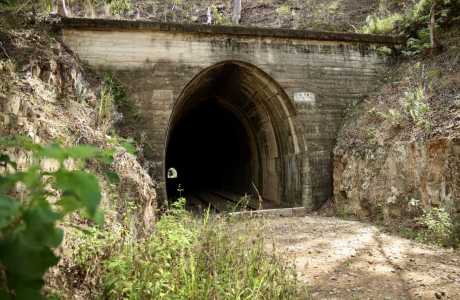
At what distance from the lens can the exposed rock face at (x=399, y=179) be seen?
6.03 metres

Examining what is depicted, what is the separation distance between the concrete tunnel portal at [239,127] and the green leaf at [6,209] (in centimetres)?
592

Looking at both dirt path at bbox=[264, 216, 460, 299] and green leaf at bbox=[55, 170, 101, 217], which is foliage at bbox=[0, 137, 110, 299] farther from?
dirt path at bbox=[264, 216, 460, 299]

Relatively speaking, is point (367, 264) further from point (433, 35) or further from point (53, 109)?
point (433, 35)

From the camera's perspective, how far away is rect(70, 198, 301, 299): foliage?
8.81 feet

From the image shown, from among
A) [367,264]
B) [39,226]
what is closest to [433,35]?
[367,264]

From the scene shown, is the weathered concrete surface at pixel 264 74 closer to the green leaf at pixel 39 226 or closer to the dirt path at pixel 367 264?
the dirt path at pixel 367 264

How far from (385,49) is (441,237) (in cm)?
645

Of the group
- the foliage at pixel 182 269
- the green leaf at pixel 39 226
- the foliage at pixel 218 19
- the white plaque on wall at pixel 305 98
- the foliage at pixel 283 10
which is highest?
the foliage at pixel 283 10

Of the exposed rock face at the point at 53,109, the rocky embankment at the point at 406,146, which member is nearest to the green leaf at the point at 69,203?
the exposed rock face at the point at 53,109

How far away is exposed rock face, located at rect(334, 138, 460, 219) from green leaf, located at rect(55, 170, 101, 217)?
6223 millimetres

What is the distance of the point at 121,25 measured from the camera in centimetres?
862

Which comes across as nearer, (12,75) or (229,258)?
(229,258)

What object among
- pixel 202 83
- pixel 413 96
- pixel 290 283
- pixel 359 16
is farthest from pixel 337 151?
pixel 359 16

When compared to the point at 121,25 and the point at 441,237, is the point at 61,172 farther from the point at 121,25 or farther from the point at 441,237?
the point at 121,25
